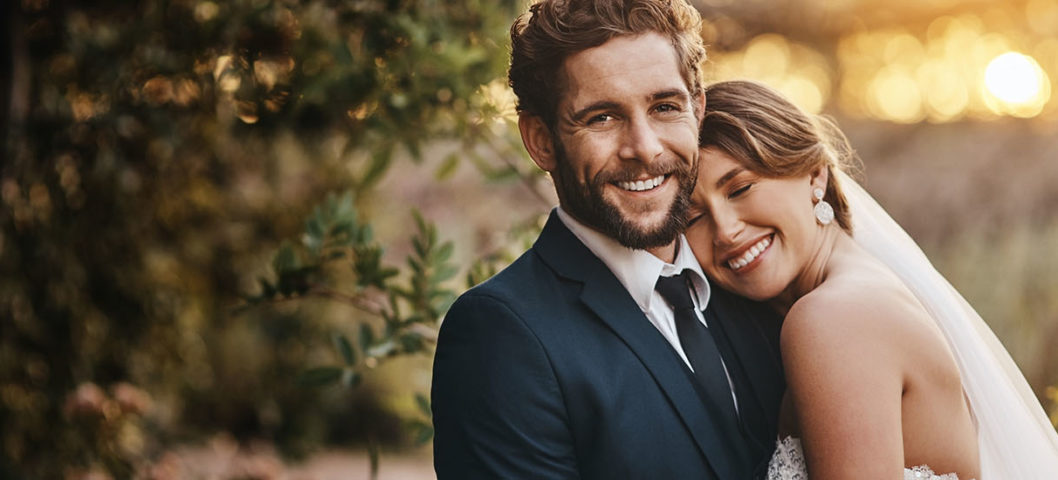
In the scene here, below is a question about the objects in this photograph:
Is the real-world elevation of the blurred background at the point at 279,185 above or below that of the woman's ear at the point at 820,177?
above

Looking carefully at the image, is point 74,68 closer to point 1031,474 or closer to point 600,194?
point 600,194

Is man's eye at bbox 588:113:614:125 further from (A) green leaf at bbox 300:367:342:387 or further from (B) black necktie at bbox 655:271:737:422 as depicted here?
(A) green leaf at bbox 300:367:342:387

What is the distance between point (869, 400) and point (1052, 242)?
18.3ft

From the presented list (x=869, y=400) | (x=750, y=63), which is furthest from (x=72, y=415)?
(x=750, y=63)

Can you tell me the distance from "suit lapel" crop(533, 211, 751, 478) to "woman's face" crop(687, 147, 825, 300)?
11.3 inches

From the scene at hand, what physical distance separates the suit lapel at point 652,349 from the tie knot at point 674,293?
95 millimetres

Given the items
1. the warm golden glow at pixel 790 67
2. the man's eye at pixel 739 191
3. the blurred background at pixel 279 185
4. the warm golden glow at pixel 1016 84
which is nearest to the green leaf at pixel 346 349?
the blurred background at pixel 279 185

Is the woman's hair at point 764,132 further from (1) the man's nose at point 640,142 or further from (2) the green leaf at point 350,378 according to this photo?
(2) the green leaf at point 350,378

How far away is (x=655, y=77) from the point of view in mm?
1773

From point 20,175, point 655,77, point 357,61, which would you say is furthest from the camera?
point 20,175

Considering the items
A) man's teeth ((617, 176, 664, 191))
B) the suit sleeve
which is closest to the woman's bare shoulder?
man's teeth ((617, 176, 664, 191))

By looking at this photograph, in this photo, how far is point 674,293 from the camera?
1.96m

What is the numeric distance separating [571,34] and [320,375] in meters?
1.46

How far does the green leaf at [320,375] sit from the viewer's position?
281 cm
